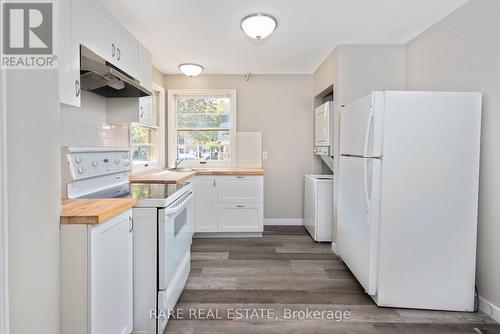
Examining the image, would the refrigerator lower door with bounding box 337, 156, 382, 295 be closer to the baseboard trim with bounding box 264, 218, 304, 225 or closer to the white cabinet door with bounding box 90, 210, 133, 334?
the baseboard trim with bounding box 264, 218, 304, 225

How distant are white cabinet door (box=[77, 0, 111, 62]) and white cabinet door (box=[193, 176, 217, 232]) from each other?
2159mm

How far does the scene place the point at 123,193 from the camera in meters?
2.23

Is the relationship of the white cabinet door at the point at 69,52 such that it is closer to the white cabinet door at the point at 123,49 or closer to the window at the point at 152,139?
the white cabinet door at the point at 123,49

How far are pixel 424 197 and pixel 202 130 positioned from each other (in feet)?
11.0

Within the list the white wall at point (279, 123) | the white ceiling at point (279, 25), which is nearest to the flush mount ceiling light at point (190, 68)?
the white ceiling at point (279, 25)

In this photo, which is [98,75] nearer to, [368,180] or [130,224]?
[130,224]

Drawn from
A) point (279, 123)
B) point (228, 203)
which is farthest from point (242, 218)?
point (279, 123)

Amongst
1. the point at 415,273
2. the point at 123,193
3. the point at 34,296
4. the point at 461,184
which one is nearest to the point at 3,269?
the point at 34,296

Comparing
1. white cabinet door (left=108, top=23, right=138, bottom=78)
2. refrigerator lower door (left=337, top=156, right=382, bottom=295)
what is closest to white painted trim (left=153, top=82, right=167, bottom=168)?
white cabinet door (left=108, top=23, right=138, bottom=78)

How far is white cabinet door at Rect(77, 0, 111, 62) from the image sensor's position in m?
1.81

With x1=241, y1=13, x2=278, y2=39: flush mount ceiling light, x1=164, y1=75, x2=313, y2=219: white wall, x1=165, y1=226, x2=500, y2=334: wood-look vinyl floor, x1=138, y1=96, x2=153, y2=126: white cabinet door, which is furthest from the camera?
x1=164, y1=75, x2=313, y2=219: white wall

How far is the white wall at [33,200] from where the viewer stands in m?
1.19

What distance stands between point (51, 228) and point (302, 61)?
352 cm

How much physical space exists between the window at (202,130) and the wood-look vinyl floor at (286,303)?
1726 mm
